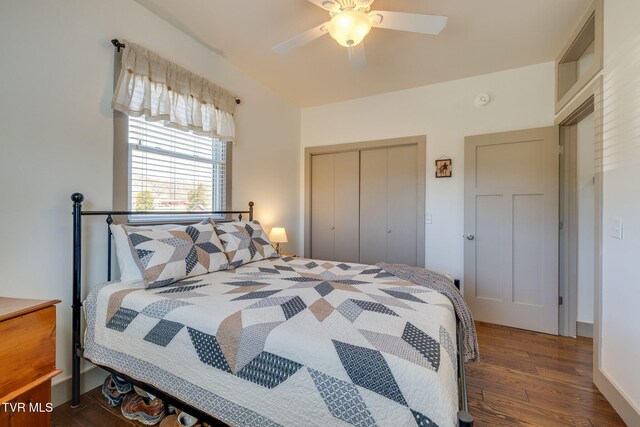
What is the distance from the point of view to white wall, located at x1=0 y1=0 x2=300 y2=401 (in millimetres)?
1497

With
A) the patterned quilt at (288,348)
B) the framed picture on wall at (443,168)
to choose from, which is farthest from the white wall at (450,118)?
the patterned quilt at (288,348)

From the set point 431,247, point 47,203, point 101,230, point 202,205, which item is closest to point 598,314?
point 431,247

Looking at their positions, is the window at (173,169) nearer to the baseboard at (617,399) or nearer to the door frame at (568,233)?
the baseboard at (617,399)

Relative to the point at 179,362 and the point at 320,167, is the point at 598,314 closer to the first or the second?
the point at 179,362

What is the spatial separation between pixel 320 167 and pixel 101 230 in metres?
2.73

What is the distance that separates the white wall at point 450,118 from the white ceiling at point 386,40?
13 cm

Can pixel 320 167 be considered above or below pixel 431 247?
above

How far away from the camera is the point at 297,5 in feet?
6.70

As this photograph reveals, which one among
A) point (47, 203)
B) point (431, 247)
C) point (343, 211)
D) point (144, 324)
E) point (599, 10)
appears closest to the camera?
point (144, 324)

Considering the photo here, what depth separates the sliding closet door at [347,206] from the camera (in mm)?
3797

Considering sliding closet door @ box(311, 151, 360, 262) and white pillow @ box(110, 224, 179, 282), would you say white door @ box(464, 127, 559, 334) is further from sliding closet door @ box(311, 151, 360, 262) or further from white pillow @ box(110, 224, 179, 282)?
white pillow @ box(110, 224, 179, 282)

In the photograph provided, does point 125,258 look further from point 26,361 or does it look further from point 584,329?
point 584,329

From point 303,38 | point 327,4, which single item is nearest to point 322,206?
point 303,38

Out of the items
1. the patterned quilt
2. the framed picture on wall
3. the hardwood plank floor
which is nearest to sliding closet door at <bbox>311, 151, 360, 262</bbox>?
the framed picture on wall
